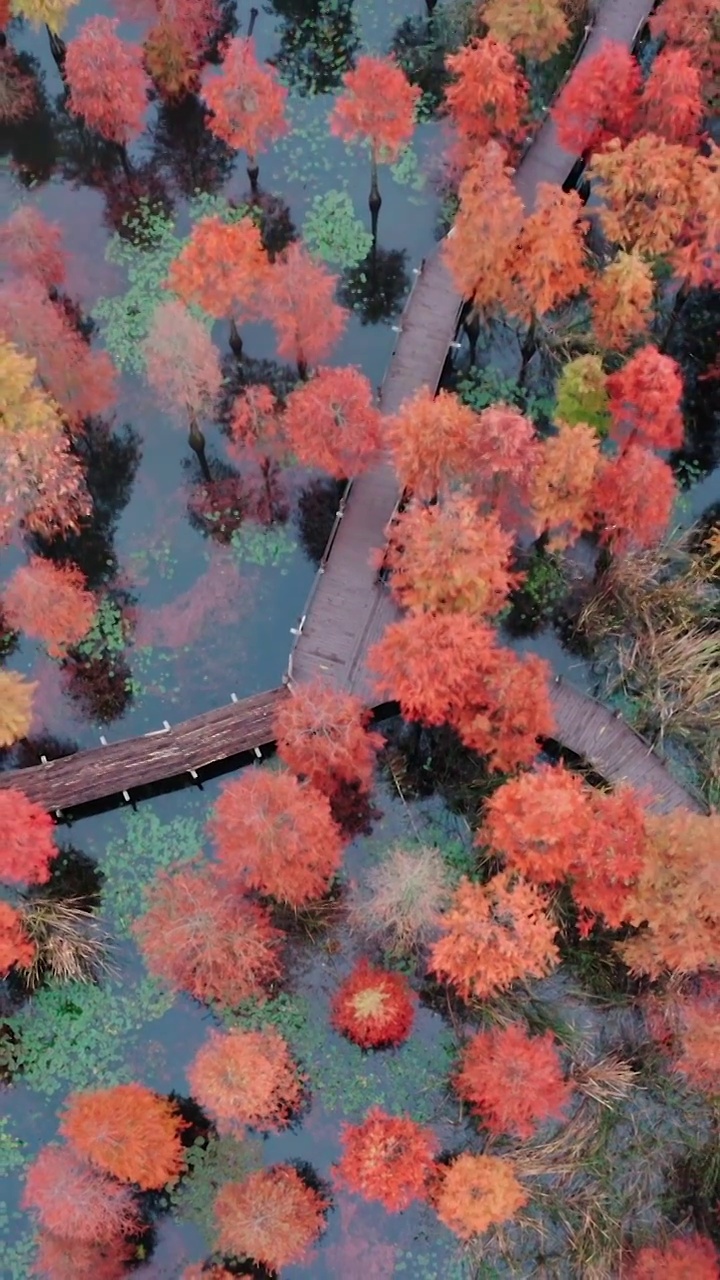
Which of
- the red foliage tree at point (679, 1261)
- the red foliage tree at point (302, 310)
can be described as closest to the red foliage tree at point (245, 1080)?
the red foliage tree at point (679, 1261)

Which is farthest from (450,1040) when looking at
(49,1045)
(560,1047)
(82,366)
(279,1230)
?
(82,366)

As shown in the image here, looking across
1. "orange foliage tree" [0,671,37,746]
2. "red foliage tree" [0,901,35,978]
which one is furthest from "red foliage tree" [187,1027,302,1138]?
"orange foliage tree" [0,671,37,746]

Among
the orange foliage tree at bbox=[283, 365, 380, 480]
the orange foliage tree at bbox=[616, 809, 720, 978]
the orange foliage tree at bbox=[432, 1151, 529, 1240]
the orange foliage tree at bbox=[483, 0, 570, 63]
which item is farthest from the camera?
the orange foliage tree at bbox=[483, 0, 570, 63]

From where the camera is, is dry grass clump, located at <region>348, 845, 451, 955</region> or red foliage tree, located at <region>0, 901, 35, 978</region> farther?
dry grass clump, located at <region>348, 845, 451, 955</region>

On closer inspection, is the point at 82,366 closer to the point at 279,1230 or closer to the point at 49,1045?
the point at 49,1045

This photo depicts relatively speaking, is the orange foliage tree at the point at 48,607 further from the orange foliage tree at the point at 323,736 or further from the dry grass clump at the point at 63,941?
the dry grass clump at the point at 63,941

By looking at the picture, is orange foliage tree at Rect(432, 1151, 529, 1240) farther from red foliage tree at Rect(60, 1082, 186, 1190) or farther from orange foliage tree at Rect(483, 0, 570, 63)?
orange foliage tree at Rect(483, 0, 570, 63)

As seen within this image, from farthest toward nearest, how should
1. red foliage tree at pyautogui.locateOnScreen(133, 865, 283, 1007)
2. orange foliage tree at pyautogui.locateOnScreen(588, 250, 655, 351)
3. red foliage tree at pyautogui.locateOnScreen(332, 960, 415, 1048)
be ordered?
orange foliage tree at pyautogui.locateOnScreen(588, 250, 655, 351), red foliage tree at pyautogui.locateOnScreen(332, 960, 415, 1048), red foliage tree at pyautogui.locateOnScreen(133, 865, 283, 1007)
